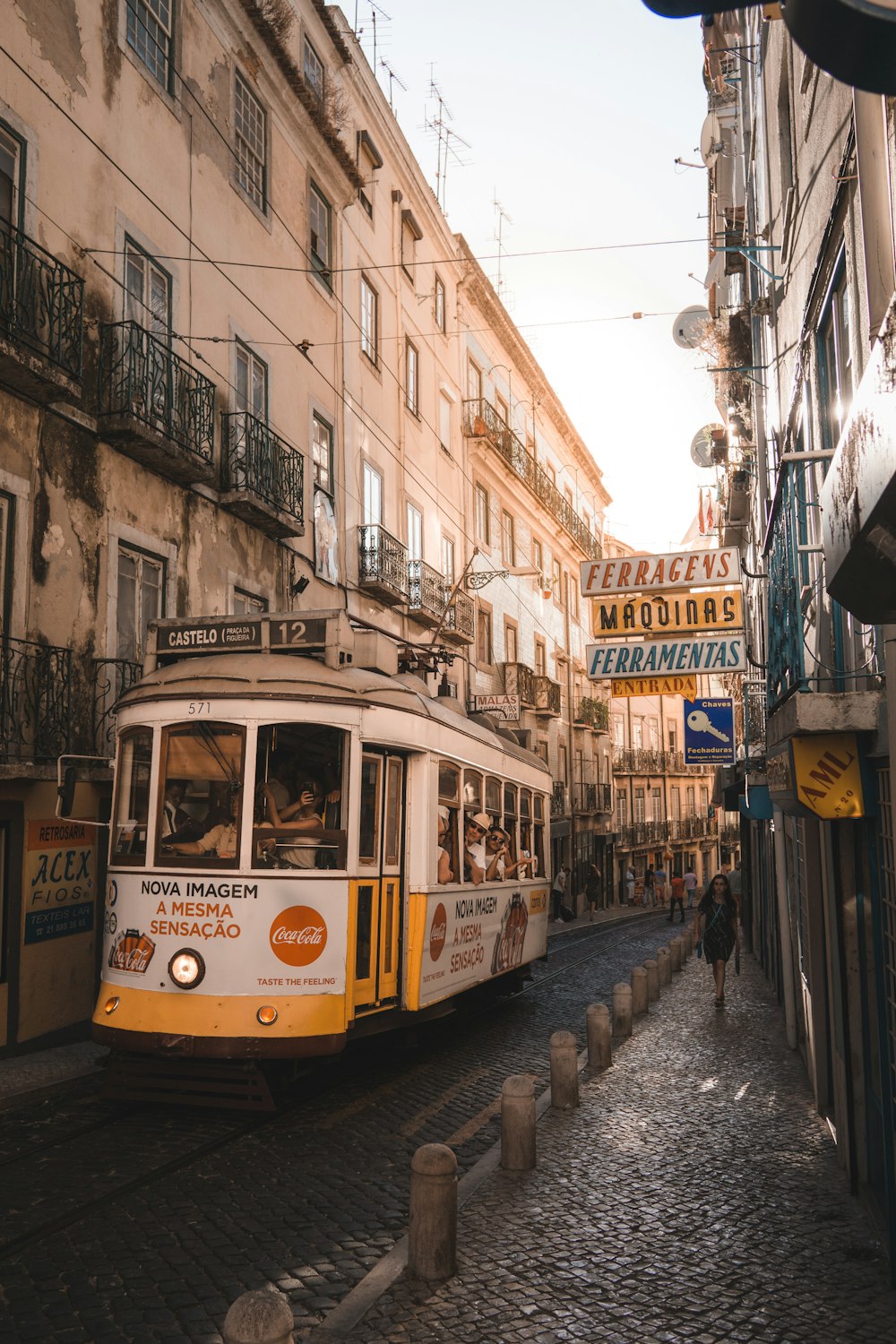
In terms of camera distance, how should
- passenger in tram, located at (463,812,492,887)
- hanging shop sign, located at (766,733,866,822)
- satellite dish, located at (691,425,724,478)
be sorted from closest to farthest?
hanging shop sign, located at (766,733,866,822) < passenger in tram, located at (463,812,492,887) < satellite dish, located at (691,425,724,478)

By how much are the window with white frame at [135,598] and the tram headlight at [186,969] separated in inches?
227

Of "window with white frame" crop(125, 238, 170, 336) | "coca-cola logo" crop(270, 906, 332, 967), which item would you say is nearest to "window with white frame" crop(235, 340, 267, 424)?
"window with white frame" crop(125, 238, 170, 336)

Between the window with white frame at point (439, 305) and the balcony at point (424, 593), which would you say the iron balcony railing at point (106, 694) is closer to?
the balcony at point (424, 593)

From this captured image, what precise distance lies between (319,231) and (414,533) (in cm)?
755

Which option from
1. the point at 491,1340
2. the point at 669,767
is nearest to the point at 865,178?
the point at 491,1340

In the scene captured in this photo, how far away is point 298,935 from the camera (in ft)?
26.7

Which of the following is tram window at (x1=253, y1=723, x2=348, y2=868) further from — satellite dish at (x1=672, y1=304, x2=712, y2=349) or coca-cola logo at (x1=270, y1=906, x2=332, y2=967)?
satellite dish at (x1=672, y1=304, x2=712, y2=349)

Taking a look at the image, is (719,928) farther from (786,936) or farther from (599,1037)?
(599,1037)

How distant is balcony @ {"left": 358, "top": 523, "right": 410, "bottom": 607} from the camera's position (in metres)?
21.8

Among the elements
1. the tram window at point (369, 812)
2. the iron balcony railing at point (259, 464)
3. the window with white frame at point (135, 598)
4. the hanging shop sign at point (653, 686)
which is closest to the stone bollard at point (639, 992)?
the hanging shop sign at point (653, 686)

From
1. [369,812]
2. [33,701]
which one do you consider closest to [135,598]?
[33,701]

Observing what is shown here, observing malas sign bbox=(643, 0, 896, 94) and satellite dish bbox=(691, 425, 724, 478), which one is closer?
malas sign bbox=(643, 0, 896, 94)

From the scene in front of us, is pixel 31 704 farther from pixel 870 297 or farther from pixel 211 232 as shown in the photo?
pixel 870 297

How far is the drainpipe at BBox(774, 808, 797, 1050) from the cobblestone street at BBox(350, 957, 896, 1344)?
2.13 meters
